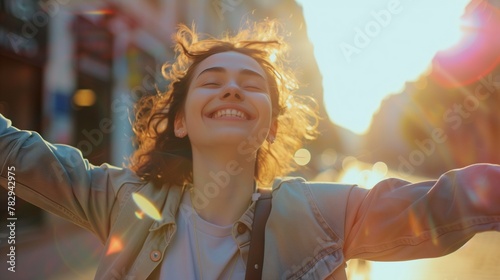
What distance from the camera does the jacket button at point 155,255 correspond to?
2252 millimetres

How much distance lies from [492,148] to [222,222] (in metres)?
34.1

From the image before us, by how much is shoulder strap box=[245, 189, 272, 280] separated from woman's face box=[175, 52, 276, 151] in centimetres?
29

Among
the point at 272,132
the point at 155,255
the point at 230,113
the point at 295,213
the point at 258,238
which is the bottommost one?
the point at 155,255

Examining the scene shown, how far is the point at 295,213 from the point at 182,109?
98 cm

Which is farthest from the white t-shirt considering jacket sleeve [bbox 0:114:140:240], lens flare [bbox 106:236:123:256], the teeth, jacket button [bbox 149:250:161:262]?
the teeth

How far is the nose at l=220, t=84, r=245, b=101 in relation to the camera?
2527 millimetres

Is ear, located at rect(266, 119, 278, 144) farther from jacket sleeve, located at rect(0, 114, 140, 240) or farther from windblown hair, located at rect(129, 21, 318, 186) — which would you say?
jacket sleeve, located at rect(0, 114, 140, 240)

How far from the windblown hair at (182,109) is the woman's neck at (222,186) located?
0.43 feet

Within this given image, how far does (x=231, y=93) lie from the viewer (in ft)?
8.29

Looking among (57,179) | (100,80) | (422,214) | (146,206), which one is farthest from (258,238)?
(100,80)

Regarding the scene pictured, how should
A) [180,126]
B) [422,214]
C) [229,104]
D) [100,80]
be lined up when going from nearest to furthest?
[422,214] < [229,104] < [180,126] < [100,80]

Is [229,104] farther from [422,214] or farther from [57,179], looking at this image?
[422,214]

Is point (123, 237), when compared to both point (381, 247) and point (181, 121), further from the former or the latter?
point (381, 247)

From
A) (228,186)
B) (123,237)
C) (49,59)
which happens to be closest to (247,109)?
(228,186)
